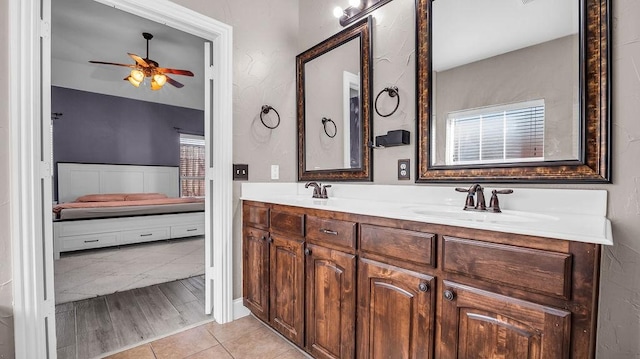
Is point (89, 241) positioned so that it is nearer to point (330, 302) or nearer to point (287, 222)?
point (287, 222)

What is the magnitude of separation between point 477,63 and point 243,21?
165 centimetres

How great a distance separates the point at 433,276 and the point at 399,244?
17 centimetres

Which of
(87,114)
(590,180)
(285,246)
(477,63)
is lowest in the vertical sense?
(285,246)

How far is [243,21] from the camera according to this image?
2.16 metres

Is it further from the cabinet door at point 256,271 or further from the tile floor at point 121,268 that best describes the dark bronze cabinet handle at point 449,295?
the tile floor at point 121,268

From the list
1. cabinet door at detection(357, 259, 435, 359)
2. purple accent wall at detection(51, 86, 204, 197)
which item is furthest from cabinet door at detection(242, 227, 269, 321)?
purple accent wall at detection(51, 86, 204, 197)

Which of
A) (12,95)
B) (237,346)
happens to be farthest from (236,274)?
(12,95)

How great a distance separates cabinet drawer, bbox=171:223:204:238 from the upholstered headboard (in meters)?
1.70

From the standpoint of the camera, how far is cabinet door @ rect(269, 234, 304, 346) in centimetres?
158

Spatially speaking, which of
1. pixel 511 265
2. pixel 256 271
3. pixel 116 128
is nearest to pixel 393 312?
pixel 511 265

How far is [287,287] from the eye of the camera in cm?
167

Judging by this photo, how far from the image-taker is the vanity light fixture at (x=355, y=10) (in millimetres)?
1848

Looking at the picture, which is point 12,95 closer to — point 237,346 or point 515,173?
point 237,346

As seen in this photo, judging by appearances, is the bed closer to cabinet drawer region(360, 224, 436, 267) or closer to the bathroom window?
cabinet drawer region(360, 224, 436, 267)
